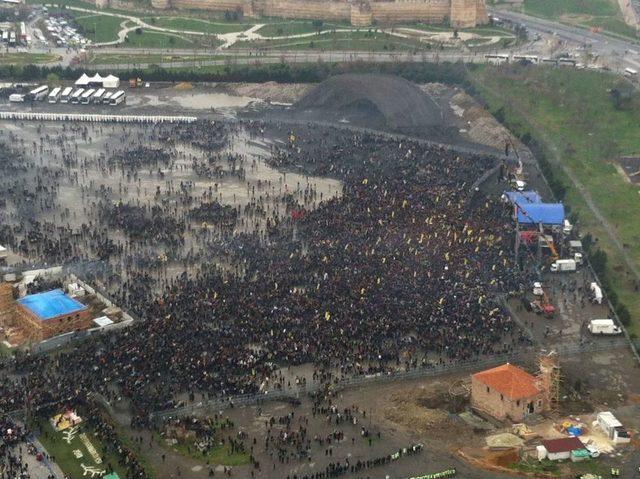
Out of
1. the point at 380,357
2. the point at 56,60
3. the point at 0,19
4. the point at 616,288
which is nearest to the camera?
the point at 380,357

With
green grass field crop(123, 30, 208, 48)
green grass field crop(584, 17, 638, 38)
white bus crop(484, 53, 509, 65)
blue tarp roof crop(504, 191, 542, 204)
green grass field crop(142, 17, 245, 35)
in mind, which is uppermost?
green grass field crop(584, 17, 638, 38)

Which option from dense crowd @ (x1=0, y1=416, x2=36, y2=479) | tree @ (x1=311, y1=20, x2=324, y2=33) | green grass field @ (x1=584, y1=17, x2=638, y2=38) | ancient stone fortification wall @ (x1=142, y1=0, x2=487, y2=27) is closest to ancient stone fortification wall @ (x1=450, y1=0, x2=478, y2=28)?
ancient stone fortification wall @ (x1=142, y1=0, x2=487, y2=27)

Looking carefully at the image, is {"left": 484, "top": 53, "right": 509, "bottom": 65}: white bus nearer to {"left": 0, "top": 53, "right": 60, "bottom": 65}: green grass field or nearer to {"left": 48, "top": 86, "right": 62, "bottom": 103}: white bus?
{"left": 48, "top": 86, "right": 62, "bottom": 103}: white bus

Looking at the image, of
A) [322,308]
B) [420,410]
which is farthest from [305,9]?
[420,410]

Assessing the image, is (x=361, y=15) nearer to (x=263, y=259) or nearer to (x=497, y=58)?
(x=497, y=58)

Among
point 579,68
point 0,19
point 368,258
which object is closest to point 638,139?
point 579,68

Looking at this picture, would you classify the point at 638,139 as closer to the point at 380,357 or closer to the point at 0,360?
the point at 380,357
